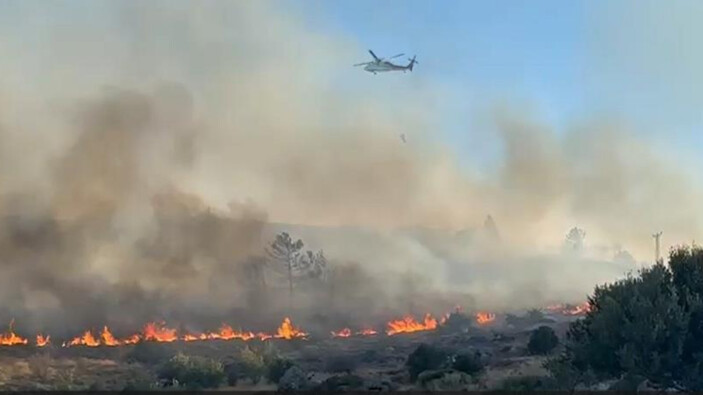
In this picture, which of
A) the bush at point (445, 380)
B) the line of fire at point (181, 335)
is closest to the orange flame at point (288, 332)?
the line of fire at point (181, 335)

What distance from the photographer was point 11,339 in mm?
62938

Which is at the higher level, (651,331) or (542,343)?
(651,331)

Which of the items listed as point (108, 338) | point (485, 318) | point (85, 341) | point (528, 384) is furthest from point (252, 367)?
point (485, 318)

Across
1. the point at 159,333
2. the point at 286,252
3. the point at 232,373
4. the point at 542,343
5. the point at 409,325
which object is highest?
the point at 286,252

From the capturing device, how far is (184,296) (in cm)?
8144

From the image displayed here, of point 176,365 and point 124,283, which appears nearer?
point 176,365

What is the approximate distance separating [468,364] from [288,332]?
36361mm

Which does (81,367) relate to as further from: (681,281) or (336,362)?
(681,281)

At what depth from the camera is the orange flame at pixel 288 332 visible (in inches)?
2647

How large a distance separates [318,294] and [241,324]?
71.2 ft

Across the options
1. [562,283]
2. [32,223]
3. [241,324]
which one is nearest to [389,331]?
[241,324]

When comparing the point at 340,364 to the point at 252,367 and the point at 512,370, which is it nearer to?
the point at 252,367

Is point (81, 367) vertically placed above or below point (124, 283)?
below

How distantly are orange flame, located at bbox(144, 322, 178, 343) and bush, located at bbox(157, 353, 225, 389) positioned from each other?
2177 cm
